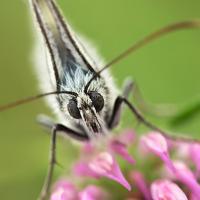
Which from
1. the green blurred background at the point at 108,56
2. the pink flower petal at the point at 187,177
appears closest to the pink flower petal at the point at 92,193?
the pink flower petal at the point at 187,177

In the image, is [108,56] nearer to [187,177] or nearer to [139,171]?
[139,171]

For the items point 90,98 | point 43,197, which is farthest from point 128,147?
point 90,98

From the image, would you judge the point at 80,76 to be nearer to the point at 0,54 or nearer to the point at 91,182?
the point at 91,182

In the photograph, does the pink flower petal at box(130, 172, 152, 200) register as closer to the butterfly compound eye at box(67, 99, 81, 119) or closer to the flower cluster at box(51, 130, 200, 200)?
the flower cluster at box(51, 130, 200, 200)

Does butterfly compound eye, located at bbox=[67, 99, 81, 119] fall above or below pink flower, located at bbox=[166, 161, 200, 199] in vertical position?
above

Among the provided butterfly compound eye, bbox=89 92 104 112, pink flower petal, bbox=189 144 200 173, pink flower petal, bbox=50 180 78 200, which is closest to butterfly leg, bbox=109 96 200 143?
pink flower petal, bbox=189 144 200 173

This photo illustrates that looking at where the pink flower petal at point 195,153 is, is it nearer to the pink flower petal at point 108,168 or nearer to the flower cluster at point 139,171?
the flower cluster at point 139,171

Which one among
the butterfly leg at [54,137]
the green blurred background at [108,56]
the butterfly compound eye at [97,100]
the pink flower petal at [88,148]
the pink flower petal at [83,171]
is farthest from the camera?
the green blurred background at [108,56]
